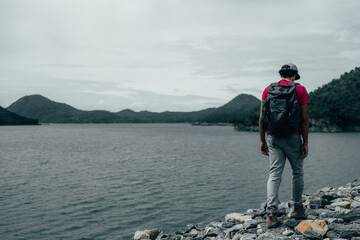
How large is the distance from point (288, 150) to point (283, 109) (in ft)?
3.43

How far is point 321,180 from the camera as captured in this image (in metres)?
27.1

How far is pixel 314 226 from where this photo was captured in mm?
6789

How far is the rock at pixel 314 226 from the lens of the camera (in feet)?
22.0

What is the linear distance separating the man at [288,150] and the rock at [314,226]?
1.82 ft

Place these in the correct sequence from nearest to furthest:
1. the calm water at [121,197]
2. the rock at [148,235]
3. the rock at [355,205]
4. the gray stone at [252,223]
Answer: the gray stone at [252,223]
the rock at [355,205]
the rock at [148,235]
the calm water at [121,197]

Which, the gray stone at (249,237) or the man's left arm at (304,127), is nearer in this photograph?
the man's left arm at (304,127)

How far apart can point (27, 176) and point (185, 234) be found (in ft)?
78.1

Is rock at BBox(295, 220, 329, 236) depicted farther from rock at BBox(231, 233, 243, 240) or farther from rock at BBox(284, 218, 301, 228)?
rock at BBox(231, 233, 243, 240)

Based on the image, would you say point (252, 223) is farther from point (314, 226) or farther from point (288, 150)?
point (288, 150)

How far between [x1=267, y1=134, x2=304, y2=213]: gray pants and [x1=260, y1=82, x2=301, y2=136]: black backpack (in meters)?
0.25

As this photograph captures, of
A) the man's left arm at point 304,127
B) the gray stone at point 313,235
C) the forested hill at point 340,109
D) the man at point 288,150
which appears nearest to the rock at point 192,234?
the man at point 288,150

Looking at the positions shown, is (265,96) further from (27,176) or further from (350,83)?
(350,83)

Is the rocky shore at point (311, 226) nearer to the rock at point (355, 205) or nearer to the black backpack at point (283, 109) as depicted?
the rock at point (355, 205)

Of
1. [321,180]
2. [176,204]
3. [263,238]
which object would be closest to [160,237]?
[263,238]
